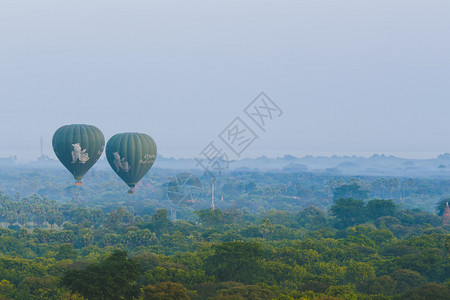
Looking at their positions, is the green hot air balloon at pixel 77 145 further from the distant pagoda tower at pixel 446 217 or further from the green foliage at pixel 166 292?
the distant pagoda tower at pixel 446 217

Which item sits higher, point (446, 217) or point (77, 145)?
point (77, 145)

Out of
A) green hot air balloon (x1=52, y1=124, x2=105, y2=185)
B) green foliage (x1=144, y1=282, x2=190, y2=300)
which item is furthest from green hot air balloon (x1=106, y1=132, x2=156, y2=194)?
green foliage (x1=144, y1=282, x2=190, y2=300)

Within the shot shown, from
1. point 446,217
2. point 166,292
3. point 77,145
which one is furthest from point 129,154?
point 446,217

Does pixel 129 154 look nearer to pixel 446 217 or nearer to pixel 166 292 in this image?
pixel 166 292

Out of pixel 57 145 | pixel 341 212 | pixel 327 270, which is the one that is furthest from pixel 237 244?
pixel 341 212

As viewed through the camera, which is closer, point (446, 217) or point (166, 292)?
point (166, 292)

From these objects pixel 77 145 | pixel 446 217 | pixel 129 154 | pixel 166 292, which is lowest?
pixel 446 217

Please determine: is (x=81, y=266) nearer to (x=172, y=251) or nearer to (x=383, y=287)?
(x=172, y=251)

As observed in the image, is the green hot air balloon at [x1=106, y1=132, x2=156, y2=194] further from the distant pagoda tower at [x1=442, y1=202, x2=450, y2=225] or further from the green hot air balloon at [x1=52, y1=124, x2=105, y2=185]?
the distant pagoda tower at [x1=442, y1=202, x2=450, y2=225]

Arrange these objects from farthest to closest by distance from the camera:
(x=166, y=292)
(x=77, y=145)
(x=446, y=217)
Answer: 1. (x=446, y=217)
2. (x=77, y=145)
3. (x=166, y=292)
